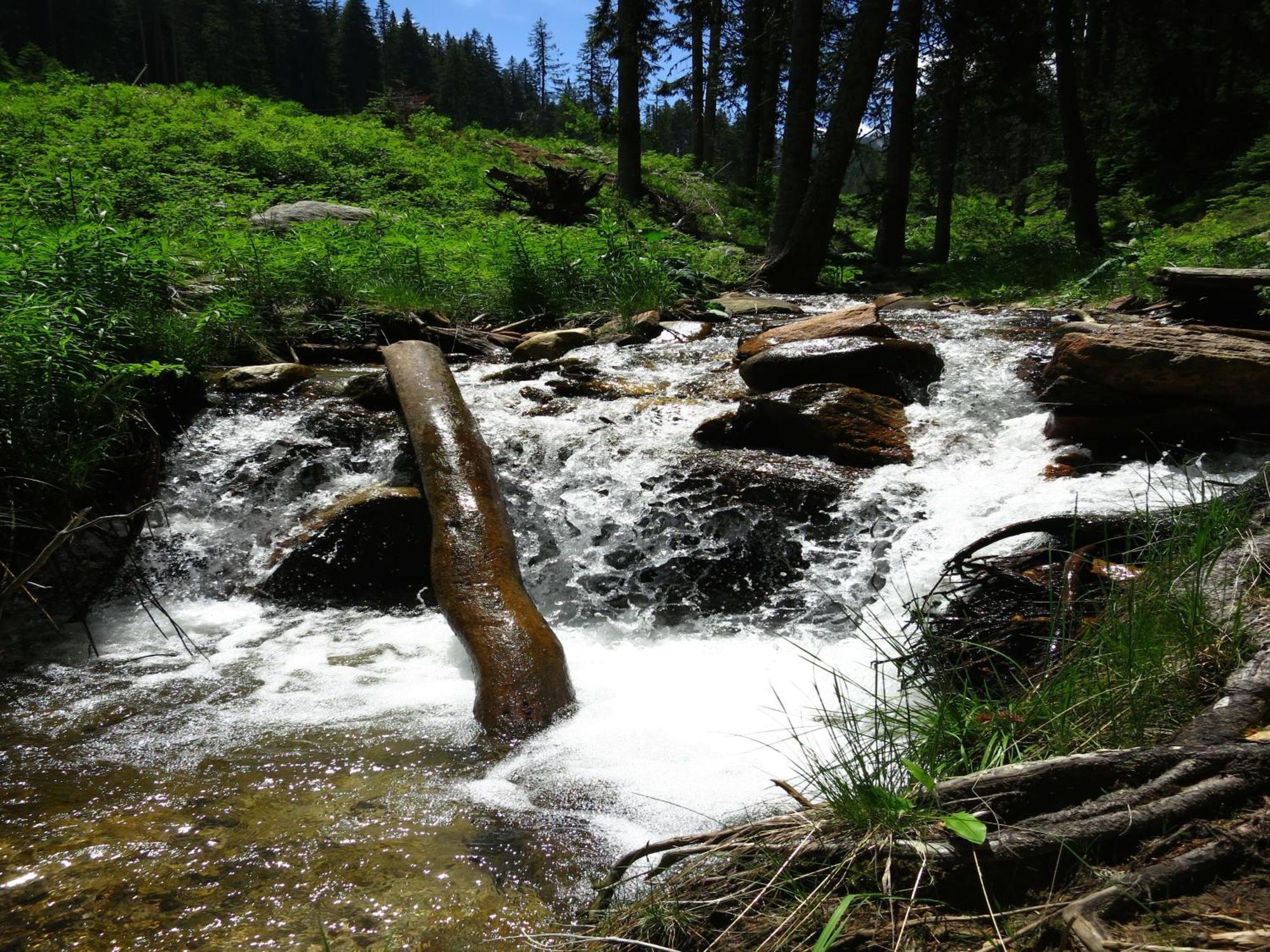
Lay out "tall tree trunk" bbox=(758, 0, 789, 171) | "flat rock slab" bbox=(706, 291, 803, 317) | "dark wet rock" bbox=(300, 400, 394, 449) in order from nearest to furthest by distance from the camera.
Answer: "dark wet rock" bbox=(300, 400, 394, 449) → "flat rock slab" bbox=(706, 291, 803, 317) → "tall tree trunk" bbox=(758, 0, 789, 171)

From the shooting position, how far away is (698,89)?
24203 mm

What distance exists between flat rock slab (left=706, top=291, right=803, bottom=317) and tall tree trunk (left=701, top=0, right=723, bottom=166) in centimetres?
879

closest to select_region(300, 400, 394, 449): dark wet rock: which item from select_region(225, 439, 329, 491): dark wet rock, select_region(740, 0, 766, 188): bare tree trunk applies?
select_region(225, 439, 329, 491): dark wet rock

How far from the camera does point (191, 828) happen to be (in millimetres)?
2428

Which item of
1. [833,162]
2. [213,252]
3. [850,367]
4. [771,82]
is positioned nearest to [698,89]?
[771,82]

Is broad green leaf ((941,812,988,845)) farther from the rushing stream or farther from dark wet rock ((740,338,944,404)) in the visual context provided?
dark wet rock ((740,338,944,404))

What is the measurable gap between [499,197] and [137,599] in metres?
13.9

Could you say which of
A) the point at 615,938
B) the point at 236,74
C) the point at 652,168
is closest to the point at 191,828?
the point at 615,938

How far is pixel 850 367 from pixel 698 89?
2147 centimetres

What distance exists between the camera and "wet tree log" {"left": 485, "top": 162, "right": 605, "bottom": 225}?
1450 cm

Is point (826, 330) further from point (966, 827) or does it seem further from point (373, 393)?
point (966, 827)

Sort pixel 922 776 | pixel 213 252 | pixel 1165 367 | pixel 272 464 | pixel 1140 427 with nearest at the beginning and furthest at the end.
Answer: pixel 922 776, pixel 1165 367, pixel 1140 427, pixel 272 464, pixel 213 252

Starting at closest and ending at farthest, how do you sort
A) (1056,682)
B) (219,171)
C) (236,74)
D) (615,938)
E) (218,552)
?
(615,938) < (1056,682) < (218,552) < (219,171) < (236,74)

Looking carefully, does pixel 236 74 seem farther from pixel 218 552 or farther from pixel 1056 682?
pixel 1056 682
